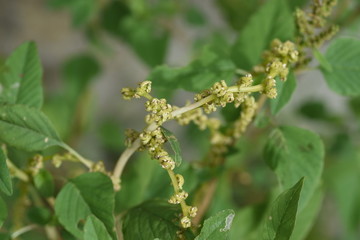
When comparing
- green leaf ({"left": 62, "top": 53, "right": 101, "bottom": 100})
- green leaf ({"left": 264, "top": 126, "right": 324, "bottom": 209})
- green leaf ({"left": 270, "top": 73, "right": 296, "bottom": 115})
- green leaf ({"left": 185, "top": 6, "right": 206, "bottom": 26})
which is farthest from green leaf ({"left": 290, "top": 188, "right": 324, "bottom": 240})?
green leaf ({"left": 62, "top": 53, "right": 101, "bottom": 100})

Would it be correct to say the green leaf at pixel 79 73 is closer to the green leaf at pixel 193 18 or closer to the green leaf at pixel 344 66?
the green leaf at pixel 193 18

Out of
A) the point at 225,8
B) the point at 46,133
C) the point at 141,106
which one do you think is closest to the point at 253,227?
the point at 46,133

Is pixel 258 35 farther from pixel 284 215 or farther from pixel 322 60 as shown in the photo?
pixel 284 215

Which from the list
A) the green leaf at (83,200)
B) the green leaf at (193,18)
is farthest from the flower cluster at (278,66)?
the green leaf at (193,18)

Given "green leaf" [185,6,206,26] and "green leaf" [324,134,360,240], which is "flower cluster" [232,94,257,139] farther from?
"green leaf" [185,6,206,26]

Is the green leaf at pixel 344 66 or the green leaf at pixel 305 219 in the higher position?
the green leaf at pixel 344 66

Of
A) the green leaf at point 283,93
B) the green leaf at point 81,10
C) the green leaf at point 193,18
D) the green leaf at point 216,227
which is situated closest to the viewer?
the green leaf at point 216,227

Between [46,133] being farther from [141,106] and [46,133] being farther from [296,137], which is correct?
[141,106]
